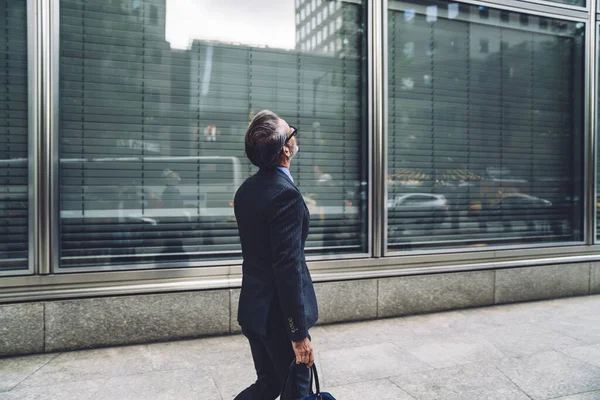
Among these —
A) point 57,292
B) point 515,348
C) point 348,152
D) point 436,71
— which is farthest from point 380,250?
point 57,292

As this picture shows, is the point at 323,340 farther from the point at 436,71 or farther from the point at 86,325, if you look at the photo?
the point at 436,71

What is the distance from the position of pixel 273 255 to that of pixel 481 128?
540cm

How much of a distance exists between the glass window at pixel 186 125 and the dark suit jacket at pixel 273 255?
303 cm

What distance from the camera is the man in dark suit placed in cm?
261

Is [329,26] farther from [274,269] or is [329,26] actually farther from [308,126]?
[274,269]

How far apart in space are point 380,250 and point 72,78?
396 cm

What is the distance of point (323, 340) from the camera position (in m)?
5.46

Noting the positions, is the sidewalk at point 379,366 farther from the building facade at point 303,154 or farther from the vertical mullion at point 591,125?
the vertical mullion at point 591,125

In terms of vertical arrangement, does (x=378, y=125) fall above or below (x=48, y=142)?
above

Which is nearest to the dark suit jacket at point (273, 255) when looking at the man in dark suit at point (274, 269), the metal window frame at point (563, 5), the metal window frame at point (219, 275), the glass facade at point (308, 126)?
the man in dark suit at point (274, 269)

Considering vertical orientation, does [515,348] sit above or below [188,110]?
below

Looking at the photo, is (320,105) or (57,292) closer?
(57,292)

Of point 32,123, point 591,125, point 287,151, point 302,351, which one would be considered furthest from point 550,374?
point 32,123

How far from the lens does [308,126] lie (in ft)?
20.5
